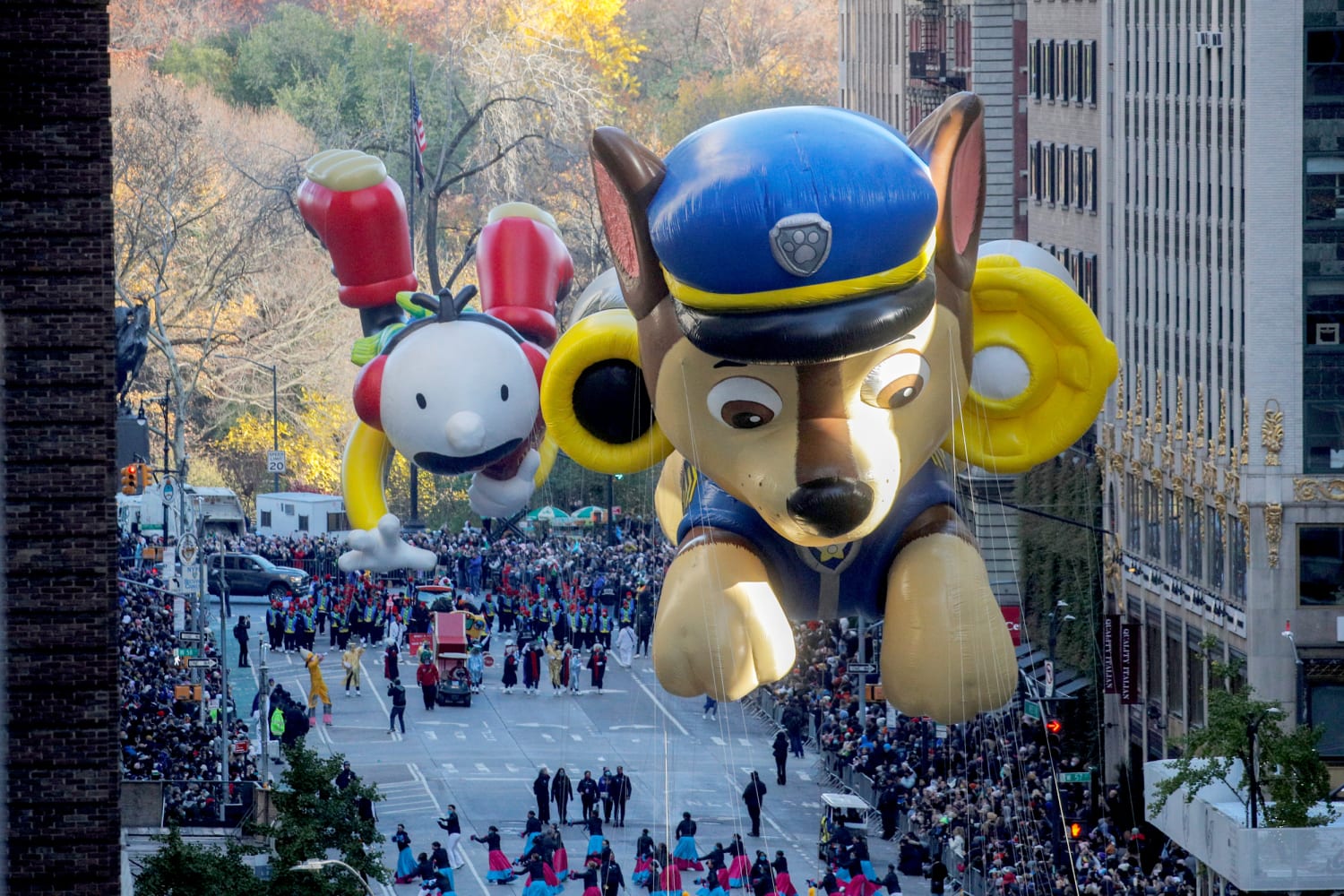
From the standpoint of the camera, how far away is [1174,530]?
5112cm

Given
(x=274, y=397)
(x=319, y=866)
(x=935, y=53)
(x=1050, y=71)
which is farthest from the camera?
(x=274, y=397)

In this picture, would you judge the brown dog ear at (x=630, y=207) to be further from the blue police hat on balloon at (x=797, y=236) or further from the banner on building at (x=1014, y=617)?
the banner on building at (x=1014, y=617)

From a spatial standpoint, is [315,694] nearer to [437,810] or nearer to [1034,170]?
[437,810]

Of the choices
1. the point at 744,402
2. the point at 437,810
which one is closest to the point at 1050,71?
the point at 437,810

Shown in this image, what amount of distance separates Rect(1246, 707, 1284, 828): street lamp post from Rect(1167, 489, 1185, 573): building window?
13.8m

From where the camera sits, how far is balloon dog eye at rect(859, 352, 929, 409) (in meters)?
22.0

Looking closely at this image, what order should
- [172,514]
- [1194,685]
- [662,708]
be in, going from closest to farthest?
[1194,685] → [662,708] → [172,514]

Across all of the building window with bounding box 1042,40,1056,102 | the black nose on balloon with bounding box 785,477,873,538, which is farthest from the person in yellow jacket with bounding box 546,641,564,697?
the black nose on balloon with bounding box 785,477,873,538

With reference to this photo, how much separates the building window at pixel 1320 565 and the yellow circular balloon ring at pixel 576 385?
23.5m

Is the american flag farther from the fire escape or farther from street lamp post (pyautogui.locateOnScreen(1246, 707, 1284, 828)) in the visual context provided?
the fire escape

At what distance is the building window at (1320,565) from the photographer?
46.0 metres

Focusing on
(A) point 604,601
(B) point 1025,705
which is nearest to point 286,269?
(A) point 604,601

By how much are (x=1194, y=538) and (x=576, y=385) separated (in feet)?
89.2

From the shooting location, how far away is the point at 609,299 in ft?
80.9
